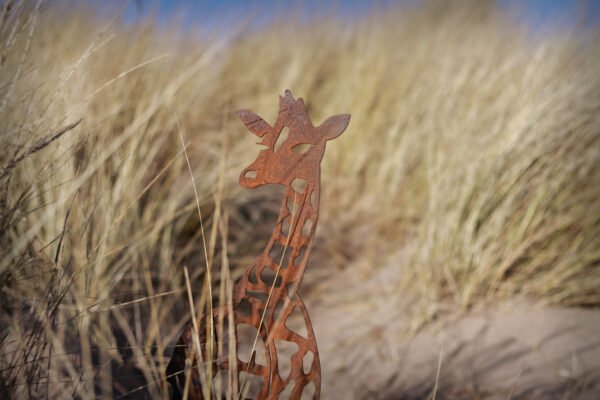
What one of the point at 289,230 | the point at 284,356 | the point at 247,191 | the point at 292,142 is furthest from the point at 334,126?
the point at 247,191

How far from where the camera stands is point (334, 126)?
812mm

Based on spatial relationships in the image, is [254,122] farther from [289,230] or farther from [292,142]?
[289,230]

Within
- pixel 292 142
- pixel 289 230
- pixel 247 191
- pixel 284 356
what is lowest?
pixel 284 356

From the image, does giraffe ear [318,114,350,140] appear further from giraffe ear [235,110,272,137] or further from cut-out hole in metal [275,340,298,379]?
cut-out hole in metal [275,340,298,379]

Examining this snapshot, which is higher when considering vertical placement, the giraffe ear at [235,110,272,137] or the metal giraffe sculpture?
the giraffe ear at [235,110,272,137]

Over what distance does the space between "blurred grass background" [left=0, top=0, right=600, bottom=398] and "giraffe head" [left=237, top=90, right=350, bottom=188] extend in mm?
194

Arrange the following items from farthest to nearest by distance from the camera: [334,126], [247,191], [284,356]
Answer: [247,191] → [284,356] → [334,126]

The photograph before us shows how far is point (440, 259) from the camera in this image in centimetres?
166

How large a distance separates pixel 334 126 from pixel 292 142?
88mm

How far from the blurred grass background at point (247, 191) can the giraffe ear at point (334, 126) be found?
1.04 ft

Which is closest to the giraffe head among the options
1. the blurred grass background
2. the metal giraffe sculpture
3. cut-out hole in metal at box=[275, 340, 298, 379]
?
the metal giraffe sculpture

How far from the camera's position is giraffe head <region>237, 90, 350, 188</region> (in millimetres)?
821

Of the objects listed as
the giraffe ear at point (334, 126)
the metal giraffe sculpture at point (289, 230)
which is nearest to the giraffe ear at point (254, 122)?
the metal giraffe sculpture at point (289, 230)

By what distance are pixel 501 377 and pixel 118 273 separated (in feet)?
3.77
